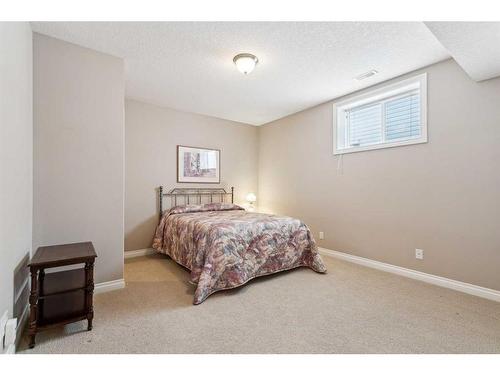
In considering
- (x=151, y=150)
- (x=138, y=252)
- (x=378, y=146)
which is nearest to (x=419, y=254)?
(x=378, y=146)

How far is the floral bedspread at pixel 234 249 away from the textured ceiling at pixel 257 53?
5.98ft

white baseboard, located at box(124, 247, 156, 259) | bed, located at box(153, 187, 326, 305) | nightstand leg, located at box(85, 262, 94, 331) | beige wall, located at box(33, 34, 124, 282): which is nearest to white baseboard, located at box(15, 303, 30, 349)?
nightstand leg, located at box(85, 262, 94, 331)

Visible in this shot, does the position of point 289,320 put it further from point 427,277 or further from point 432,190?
point 432,190

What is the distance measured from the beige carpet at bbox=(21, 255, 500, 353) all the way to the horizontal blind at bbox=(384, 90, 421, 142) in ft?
5.89

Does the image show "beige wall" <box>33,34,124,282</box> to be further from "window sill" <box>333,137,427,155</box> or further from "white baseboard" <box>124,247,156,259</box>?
"window sill" <box>333,137,427,155</box>

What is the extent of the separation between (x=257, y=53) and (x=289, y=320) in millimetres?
2536

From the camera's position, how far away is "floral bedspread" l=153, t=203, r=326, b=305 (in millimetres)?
2412

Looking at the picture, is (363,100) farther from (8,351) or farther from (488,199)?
(8,351)

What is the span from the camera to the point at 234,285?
243 centimetres

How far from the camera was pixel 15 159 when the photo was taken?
162 centimetres

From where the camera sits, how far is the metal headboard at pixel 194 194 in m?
4.14
